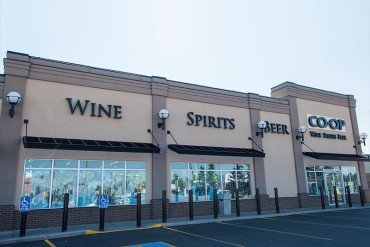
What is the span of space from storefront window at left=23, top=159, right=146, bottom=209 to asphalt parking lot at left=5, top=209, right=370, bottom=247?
3.51 metres

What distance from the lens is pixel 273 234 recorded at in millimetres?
10906

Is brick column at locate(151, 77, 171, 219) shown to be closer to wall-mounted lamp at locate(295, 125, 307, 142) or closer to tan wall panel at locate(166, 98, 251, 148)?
tan wall panel at locate(166, 98, 251, 148)

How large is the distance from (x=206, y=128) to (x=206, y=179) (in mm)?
3024

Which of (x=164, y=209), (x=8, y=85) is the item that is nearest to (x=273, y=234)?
(x=164, y=209)

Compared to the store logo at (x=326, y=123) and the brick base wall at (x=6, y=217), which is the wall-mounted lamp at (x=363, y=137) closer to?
the store logo at (x=326, y=123)

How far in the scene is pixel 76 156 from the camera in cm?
1459

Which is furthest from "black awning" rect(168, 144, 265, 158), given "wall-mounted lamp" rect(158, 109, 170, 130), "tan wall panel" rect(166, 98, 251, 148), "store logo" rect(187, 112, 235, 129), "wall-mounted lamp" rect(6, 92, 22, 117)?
"wall-mounted lamp" rect(6, 92, 22, 117)

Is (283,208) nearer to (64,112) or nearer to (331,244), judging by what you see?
(331,244)

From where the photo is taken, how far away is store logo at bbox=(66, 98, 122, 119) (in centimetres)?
1502

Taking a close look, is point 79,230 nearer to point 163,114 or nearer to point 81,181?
point 81,181

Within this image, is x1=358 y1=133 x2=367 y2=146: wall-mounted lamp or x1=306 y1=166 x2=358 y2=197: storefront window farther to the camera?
x1=358 y1=133 x2=367 y2=146: wall-mounted lamp

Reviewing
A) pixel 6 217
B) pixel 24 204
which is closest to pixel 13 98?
pixel 24 204

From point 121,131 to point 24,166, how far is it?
4718 millimetres

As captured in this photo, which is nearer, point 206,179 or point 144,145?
point 144,145
